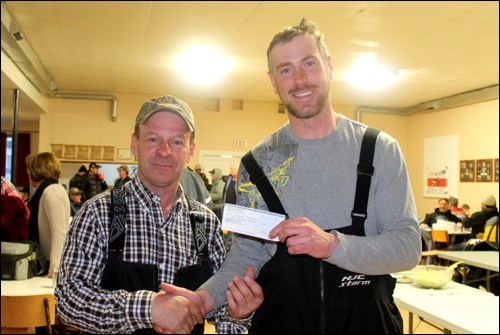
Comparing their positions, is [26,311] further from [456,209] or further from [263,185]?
[456,209]

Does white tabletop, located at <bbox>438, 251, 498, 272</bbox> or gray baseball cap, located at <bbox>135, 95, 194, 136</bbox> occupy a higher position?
gray baseball cap, located at <bbox>135, 95, 194, 136</bbox>

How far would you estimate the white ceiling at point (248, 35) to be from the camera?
5.38 m

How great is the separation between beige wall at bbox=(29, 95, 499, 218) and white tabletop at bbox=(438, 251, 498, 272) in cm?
506

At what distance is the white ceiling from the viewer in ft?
17.6

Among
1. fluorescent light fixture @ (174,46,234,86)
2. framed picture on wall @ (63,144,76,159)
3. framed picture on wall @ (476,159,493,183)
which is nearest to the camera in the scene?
fluorescent light fixture @ (174,46,234,86)

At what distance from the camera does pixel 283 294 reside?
4.79 feet

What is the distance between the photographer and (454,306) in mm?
2674

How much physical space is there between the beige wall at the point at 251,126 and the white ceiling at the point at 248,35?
1.07 meters

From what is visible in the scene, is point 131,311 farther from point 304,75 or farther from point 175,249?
point 304,75

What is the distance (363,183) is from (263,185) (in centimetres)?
Answer: 31

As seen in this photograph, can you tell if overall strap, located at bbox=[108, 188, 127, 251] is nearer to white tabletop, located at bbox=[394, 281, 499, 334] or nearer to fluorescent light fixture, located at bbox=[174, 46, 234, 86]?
white tabletop, located at bbox=[394, 281, 499, 334]

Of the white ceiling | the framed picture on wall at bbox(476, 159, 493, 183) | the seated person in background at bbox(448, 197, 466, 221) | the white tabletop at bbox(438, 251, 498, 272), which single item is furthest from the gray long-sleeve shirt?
the framed picture on wall at bbox(476, 159, 493, 183)

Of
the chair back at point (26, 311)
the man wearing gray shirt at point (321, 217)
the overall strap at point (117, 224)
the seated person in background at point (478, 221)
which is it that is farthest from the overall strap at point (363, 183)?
the seated person in background at point (478, 221)

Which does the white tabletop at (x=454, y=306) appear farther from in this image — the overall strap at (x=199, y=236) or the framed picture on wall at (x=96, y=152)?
the framed picture on wall at (x=96, y=152)
